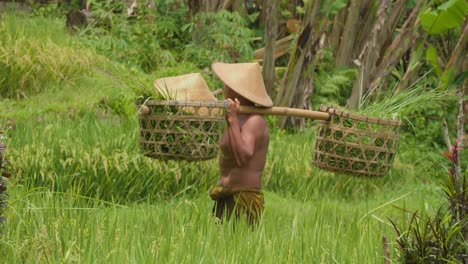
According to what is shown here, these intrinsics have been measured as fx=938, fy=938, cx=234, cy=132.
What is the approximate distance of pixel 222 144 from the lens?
222 inches

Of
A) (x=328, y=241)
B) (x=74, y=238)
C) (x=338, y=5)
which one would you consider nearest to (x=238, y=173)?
(x=328, y=241)

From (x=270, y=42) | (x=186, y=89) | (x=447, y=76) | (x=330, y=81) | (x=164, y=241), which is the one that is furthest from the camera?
(x=330, y=81)

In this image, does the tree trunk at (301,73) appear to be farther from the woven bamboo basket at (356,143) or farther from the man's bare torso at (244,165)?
the man's bare torso at (244,165)

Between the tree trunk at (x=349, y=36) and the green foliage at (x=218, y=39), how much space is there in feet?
4.87

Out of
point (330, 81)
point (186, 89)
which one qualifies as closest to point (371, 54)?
point (330, 81)

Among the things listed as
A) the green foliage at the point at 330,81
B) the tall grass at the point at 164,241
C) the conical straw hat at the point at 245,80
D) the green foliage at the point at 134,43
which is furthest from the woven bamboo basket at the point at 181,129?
the green foliage at the point at 330,81

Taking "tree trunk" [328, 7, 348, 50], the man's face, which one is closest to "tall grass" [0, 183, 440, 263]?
the man's face

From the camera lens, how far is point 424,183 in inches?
386

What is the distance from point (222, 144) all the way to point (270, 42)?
6061 mm

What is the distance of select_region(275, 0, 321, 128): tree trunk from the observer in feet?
35.9

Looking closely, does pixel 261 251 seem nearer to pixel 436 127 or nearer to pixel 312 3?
pixel 312 3

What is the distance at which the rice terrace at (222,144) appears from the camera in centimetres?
446

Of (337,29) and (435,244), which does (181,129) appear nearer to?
(435,244)

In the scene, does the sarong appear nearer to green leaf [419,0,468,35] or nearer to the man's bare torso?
the man's bare torso
